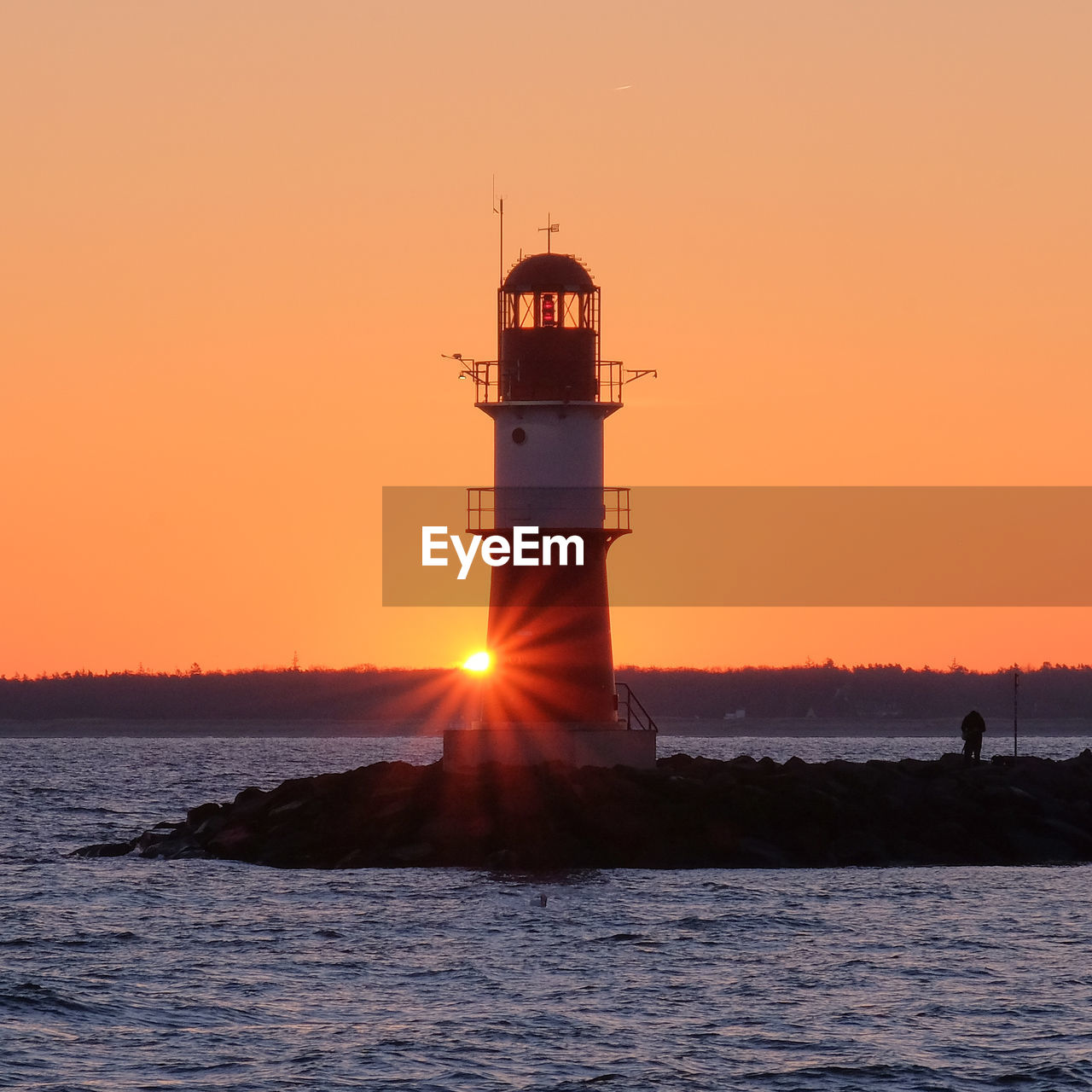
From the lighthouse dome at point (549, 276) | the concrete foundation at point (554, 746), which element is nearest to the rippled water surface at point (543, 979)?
the concrete foundation at point (554, 746)

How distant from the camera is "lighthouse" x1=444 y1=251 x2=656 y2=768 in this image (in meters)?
37.3

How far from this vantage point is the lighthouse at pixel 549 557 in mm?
37312

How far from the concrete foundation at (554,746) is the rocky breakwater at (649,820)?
0.30 m

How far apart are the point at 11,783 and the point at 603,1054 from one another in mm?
58582

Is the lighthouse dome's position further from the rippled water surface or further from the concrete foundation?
the rippled water surface

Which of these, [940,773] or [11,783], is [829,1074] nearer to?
[940,773]

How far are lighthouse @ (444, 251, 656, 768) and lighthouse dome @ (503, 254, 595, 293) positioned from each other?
74 cm

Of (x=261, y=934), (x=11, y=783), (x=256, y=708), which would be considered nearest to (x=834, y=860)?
(x=261, y=934)

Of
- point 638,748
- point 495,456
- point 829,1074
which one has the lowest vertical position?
point 829,1074

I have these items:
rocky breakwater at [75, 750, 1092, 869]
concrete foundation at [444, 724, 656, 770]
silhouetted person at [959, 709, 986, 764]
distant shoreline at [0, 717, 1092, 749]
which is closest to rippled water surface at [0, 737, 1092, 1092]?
rocky breakwater at [75, 750, 1092, 869]

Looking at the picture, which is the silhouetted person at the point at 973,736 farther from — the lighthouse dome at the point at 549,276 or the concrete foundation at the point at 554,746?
the lighthouse dome at the point at 549,276

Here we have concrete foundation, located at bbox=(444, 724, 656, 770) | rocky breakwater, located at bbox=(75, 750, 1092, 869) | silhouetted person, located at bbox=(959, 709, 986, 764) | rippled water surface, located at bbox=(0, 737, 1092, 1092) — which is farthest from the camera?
silhouetted person, located at bbox=(959, 709, 986, 764)

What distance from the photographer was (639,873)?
36.2m

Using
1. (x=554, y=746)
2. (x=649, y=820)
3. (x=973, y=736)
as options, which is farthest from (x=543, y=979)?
(x=973, y=736)
